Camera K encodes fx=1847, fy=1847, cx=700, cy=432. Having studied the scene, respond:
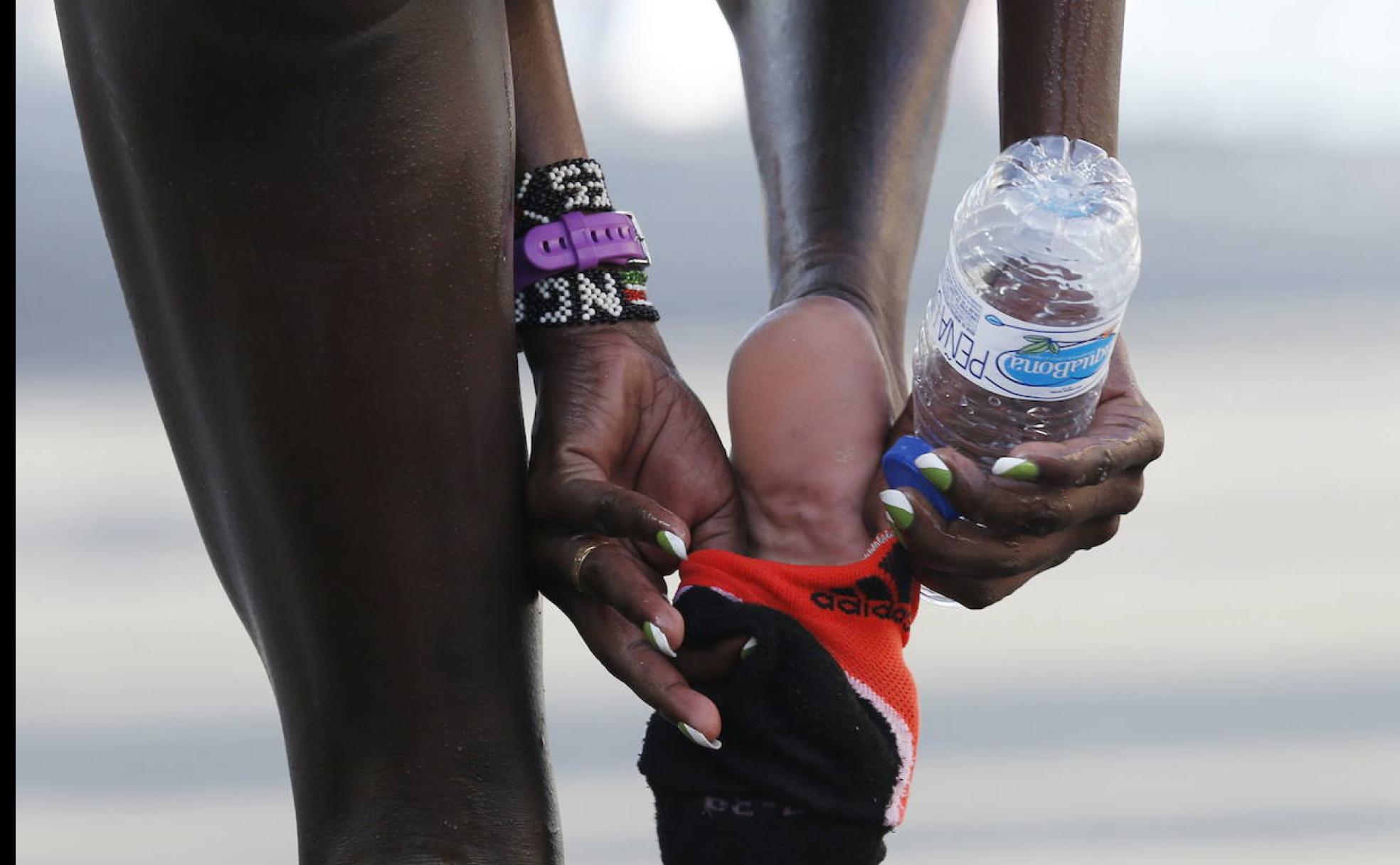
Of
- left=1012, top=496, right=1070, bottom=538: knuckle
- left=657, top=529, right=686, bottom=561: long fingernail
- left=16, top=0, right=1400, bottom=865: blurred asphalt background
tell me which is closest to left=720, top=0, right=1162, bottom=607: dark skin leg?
left=1012, top=496, right=1070, bottom=538: knuckle

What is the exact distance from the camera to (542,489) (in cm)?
85

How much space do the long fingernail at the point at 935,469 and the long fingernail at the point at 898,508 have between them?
0.03 m

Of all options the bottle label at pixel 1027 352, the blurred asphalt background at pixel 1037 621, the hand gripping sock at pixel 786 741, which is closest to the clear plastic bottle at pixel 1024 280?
the bottle label at pixel 1027 352

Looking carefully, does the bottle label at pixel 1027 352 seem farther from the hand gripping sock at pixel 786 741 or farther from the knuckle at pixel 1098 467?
the hand gripping sock at pixel 786 741

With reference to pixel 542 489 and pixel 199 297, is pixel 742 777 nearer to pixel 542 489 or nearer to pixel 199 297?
pixel 542 489

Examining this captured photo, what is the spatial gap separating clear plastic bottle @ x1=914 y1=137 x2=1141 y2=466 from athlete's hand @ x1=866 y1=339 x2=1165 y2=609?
3 centimetres

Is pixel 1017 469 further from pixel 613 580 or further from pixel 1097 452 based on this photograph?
pixel 613 580

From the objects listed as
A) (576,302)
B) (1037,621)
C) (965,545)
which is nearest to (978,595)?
(965,545)

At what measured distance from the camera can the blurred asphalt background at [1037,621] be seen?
1.44m

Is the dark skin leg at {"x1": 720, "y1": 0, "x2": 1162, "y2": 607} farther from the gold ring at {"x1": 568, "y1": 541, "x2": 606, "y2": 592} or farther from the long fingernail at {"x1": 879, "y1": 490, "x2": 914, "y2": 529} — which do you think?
the gold ring at {"x1": 568, "y1": 541, "x2": 606, "y2": 592}

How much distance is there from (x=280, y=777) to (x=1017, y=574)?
81 centimetres

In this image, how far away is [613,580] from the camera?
823 mm

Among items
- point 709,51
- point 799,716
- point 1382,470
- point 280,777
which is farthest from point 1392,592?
point 709,51

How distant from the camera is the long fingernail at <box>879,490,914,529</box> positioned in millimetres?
840
